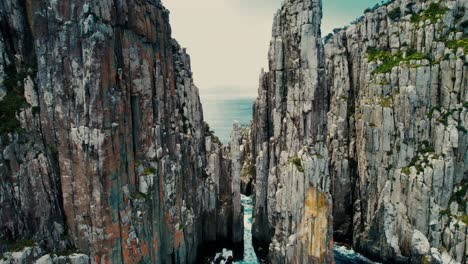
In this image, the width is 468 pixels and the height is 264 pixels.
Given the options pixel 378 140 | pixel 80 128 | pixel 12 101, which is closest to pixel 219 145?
pixel 378 140

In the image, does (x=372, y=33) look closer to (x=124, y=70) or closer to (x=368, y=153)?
(x=368, y=153)

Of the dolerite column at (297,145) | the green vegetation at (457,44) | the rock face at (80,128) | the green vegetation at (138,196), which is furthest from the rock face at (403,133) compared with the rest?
the green vegetation at (138,196)

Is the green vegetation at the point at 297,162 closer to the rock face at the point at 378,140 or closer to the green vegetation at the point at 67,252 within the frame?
the rock face at the point at 378,140

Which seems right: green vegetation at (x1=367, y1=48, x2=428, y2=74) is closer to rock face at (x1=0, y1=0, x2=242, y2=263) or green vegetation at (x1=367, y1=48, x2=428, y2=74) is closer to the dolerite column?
the dolerite column

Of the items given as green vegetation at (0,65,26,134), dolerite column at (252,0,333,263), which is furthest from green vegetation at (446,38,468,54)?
green vegetation at (0,65,26,134)

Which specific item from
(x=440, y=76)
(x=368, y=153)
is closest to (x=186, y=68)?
(x=368, y=153)
